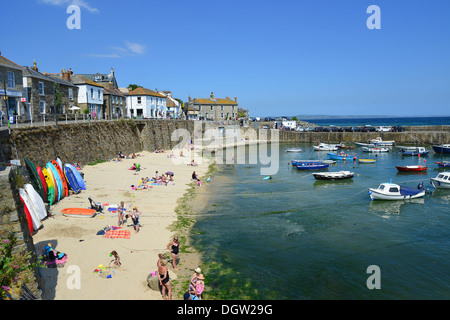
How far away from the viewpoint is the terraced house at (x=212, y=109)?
91438 mm

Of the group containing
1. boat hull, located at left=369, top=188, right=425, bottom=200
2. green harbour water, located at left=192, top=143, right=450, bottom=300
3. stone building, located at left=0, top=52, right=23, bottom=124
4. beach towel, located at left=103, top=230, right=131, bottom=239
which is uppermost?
stone building, located at left=0, top=52, right=23, bottom=124

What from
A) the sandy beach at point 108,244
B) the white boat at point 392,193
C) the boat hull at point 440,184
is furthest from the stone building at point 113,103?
the boat hull at point 440,184

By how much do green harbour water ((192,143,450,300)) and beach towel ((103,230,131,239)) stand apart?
11.7 ft

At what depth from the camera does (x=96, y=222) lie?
17531 millimetres

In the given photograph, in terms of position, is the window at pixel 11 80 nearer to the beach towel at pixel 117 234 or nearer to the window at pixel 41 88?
the window at pixel 41 88

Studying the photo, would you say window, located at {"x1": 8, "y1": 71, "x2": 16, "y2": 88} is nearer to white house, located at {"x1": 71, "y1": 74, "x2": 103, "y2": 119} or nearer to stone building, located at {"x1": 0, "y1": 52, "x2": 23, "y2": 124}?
stone building, located at {"x1": 0, "y1": 52, "x2": 23, "y2": 124}

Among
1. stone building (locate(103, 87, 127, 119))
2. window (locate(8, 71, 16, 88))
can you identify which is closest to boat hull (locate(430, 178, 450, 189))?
window (locate(8, 71, 16, 88))

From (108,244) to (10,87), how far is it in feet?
70.6

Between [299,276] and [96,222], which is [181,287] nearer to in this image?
[299,276]

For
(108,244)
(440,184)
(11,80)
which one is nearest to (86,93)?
(11,80)

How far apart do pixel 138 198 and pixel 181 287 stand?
12.2 metres

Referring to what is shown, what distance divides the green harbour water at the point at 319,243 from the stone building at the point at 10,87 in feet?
63.8

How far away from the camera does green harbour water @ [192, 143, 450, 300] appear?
42.4 ft
